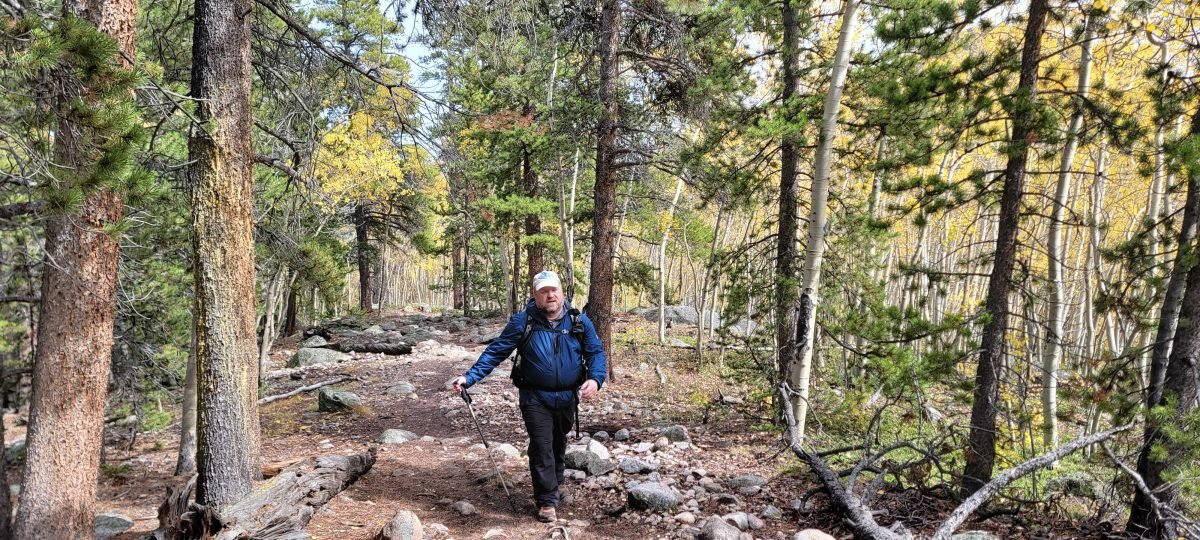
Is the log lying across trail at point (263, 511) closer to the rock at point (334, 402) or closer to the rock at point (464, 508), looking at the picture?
the rock at point (464, 508)

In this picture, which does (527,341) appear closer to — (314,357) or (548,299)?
(548,299)

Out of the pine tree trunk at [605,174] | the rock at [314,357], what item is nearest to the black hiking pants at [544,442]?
the pine tree trunk at [605,174]

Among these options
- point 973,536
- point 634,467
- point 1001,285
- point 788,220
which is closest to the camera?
point 973,536

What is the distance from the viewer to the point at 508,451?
6.70 m

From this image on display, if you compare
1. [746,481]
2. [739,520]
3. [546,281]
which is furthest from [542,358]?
[746,481]

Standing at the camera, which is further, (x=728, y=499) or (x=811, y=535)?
(x=728, y=499)

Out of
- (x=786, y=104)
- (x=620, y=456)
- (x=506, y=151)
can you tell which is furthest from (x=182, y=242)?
(x=506, y=151)

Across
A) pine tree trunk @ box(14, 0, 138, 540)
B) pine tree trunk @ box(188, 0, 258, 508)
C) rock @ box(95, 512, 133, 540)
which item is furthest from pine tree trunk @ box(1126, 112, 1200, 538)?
rock @ box(95, 512, 133, 540)

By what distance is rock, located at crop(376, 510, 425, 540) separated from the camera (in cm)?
409

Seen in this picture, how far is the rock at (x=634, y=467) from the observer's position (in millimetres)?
5740

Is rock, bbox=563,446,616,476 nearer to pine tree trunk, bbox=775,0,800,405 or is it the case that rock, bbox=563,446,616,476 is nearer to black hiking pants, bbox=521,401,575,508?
black hiking pants, bbox=521,401,575,508

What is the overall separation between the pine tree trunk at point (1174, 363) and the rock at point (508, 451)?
5.15m

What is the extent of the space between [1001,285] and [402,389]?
9.25 m

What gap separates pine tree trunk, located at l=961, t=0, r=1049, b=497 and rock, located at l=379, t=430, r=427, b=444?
5948mm
